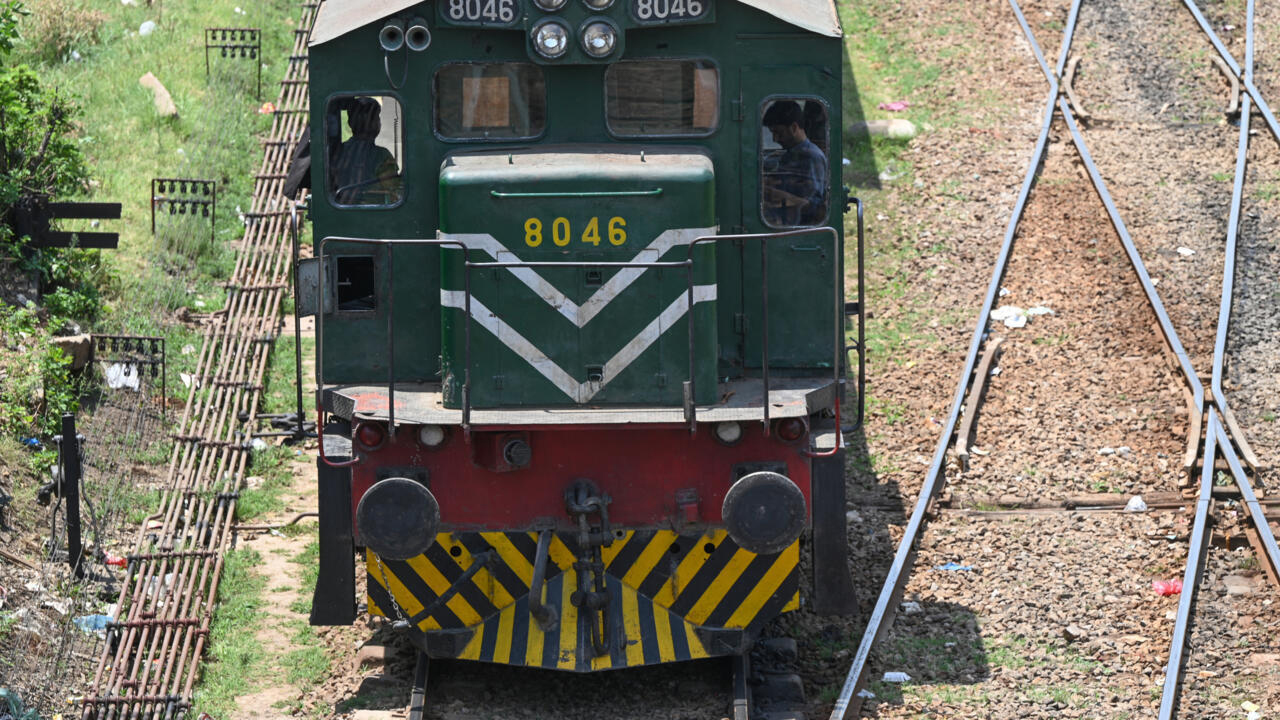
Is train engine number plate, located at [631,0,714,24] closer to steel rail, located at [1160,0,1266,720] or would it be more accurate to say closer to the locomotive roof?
the locomotive roof

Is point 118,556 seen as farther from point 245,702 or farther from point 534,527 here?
point 534,527

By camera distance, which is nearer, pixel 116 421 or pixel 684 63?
pixel 684 63

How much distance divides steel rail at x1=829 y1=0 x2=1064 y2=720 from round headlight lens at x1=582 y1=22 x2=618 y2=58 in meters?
3.49

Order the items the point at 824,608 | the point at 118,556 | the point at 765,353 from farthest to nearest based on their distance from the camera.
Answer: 1. the point at 118,556
2. the point at 824,608
3. the point at 765,353

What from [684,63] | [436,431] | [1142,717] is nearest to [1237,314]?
[1142,717]

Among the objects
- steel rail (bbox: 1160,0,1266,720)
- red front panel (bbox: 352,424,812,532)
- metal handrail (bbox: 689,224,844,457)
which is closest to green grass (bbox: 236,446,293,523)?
red front panel (bbox: 352,424,812,532)

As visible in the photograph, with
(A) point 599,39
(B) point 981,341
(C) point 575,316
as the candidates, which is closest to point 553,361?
(C) point 575,316

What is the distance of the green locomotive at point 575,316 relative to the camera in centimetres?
793

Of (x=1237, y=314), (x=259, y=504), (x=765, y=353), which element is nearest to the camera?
(x=765, y=353)

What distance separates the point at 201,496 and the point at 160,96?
689 centimetres

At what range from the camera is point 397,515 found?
7.77 metres

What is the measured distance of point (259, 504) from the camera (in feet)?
36.6

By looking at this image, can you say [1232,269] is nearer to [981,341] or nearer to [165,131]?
[981,341]

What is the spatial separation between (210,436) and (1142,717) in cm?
679
